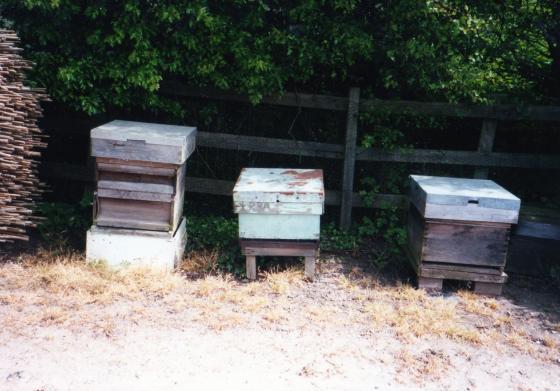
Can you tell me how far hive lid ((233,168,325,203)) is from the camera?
5152mm

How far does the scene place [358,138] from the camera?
6.80m

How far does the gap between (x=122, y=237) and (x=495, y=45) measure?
403 centimetres

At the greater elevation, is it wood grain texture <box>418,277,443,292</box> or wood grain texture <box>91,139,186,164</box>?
wood grain texture <box>91,139,186,164</box>

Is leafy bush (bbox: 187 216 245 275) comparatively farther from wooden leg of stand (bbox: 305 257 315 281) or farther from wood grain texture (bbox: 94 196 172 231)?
wood grain texture (bbox: 94 196 172 231)

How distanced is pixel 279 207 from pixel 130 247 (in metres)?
1.33

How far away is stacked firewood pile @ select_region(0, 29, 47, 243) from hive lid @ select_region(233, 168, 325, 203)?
5.91 feet

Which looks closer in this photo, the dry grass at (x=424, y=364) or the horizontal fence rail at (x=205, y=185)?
the dry grass at (x=424, y=364)

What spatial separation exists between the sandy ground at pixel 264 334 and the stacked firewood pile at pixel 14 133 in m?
0.50

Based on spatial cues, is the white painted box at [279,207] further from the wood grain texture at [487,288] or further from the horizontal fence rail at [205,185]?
the wood grain texture at [487,288]

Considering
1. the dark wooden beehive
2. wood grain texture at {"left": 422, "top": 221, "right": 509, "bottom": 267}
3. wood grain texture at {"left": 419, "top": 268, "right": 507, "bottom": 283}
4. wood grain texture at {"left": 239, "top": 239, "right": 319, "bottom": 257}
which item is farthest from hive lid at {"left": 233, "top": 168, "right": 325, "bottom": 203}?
wood grain texture at {"left": 419, "top": 268, "right": 507, "bottom": 283}

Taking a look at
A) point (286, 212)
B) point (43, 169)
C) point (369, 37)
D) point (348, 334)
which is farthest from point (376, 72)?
point (43, 169)

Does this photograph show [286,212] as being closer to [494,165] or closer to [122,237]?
[122,237]

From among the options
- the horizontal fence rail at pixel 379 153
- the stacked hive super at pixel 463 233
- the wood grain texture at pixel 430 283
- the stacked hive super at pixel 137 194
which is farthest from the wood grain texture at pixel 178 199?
the wood grain texture at pixel 430 283

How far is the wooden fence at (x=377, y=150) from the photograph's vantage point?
633 centimetres
